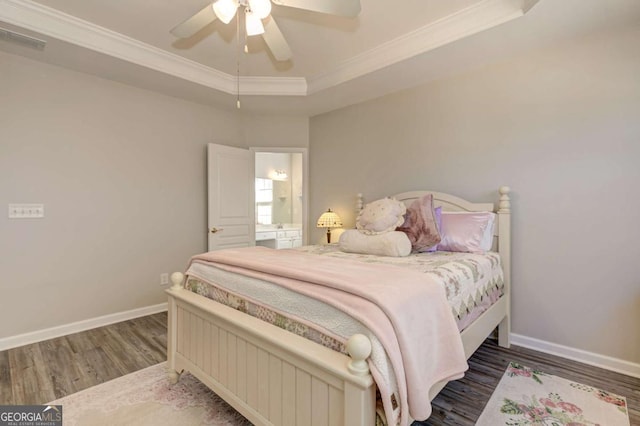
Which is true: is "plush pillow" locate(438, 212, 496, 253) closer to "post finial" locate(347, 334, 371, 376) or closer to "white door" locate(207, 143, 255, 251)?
"post finial" locate(347, 334, 371, 376)

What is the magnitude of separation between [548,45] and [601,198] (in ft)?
4.21

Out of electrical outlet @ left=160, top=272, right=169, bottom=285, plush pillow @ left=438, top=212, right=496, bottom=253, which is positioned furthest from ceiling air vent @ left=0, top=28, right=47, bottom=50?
plush pillow @ left=438, top=212, right=496, bottom=253

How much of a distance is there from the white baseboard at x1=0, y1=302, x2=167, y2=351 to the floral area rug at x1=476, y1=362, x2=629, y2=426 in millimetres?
3286

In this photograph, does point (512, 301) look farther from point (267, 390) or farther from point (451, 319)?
point (267, 390)

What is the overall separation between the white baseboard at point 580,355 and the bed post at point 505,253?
123mm

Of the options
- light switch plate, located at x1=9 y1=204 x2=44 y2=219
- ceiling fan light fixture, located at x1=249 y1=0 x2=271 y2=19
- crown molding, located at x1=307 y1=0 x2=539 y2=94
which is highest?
crown molding, located at x1=307 y1=0 x2=539 y2=94

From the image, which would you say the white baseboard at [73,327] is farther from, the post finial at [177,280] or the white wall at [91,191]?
the post finial at [177,280]

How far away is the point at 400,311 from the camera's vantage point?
1.20 metres

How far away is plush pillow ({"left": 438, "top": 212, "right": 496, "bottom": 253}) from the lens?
255cm

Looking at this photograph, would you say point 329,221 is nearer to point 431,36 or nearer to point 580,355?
point 431,36

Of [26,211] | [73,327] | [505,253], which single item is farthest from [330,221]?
[26,211]

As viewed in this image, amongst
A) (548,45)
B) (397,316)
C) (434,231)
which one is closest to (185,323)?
(397,316)

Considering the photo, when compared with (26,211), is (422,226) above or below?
below

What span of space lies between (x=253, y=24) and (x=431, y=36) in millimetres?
1497
